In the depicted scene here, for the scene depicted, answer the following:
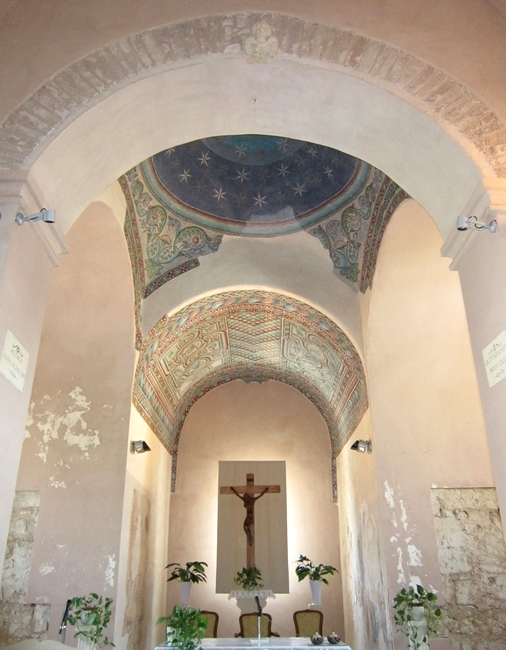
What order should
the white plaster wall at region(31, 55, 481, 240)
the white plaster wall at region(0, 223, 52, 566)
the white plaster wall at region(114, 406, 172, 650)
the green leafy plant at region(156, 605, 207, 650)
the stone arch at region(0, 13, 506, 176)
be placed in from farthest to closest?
the white plaster wall at region(114, 406, 172, 650) → the green leafy plant at region(156, 605, 207, 650) → the white plaster wall at region(31, 55, 481, 240) → the stone arch at region(0, 13, 506, 176) → the white plaster wall at region(0, 223, 52, 566)

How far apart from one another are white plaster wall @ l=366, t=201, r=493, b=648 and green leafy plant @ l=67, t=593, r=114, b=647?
312 centimetres

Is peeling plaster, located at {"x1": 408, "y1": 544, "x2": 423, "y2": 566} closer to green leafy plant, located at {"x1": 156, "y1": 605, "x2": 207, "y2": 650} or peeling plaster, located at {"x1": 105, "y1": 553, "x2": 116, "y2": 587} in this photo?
green leafy plant, located at {"x1": 156, "y1": 605, "x2": 207, "y2": 650}

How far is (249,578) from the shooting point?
9914mm

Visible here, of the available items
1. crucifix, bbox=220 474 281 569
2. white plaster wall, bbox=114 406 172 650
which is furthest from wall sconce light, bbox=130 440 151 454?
crucifix, bbox=220 474 281 569

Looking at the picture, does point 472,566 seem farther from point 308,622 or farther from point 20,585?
point 20,585

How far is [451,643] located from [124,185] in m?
6.10

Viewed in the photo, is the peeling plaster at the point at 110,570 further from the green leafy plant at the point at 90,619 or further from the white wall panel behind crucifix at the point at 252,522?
the white wall panel behind crucifix at the point at 252,522

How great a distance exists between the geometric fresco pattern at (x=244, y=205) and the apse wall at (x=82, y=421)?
35cm

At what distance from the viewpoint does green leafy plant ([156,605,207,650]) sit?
5665mm

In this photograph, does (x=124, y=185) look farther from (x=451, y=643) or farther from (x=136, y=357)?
(x=451, y=643)

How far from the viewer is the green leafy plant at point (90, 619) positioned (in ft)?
17.7

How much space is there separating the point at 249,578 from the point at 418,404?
490 centimetres

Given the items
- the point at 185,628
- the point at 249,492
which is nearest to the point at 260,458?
the point at 249,492

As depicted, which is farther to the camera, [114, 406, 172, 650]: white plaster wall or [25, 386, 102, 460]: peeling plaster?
[25, 386, 102, 460]: peeling plaster
